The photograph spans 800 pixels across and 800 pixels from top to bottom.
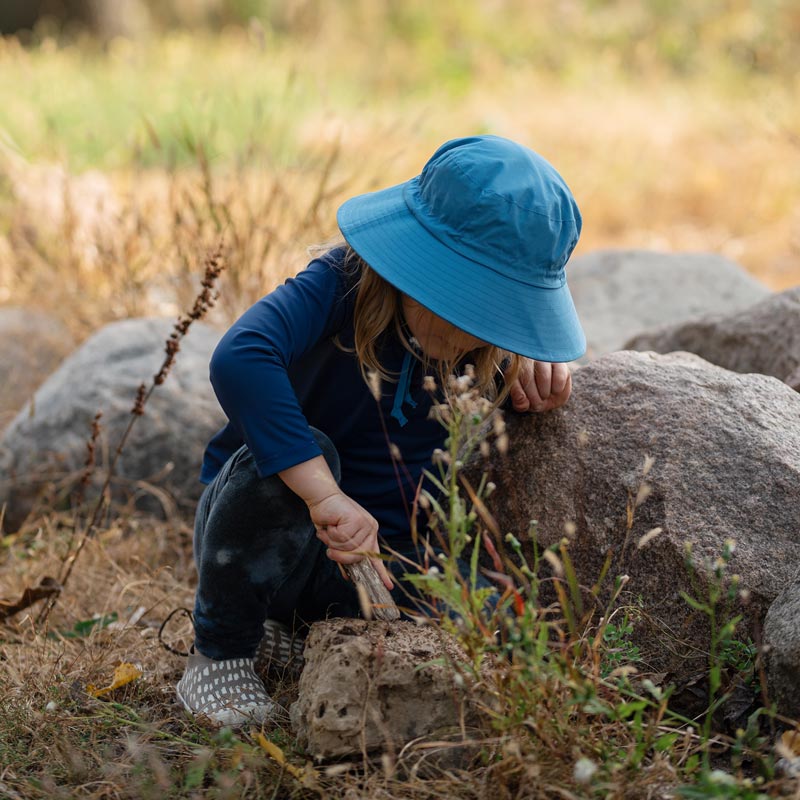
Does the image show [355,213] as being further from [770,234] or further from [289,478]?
[770,234]

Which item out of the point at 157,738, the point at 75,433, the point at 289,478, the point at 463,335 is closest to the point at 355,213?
the point at 463,335

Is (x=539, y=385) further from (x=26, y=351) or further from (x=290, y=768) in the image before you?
(x=26, y=351)

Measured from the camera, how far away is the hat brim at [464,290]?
1748mm

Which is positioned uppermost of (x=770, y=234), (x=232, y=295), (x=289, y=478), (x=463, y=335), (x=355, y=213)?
(x=355, y=213)

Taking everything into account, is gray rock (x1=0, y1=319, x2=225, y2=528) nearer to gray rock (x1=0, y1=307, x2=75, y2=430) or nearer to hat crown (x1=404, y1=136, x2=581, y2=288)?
gray rock (x1=0, y1=307, x2=75, y2=430)

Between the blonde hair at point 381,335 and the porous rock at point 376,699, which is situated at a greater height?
the blonde hair at point 381,335

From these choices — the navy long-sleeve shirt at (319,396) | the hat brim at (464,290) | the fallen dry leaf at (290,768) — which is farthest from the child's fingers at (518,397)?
the fallen dry leaf at (290,768)

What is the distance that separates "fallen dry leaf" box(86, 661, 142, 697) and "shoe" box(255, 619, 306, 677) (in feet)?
0.84

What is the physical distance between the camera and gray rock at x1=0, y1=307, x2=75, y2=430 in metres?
3.99

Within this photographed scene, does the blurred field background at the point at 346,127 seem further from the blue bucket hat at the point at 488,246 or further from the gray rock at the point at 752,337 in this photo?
the blue bucket hat at the point at 488,246

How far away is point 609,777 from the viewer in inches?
57.8

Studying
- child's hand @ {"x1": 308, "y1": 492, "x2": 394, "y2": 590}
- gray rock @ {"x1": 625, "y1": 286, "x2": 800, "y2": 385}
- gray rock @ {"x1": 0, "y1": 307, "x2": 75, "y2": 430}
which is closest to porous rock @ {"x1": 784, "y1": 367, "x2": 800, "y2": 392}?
gray rock @ {"x1": 625, "y1": 286, "x2": 800, "y2": 385}

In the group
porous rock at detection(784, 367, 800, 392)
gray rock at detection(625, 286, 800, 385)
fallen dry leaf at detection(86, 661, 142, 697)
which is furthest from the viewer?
gray rock at detection(625, 286, 800, 385)

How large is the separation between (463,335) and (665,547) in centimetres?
61
